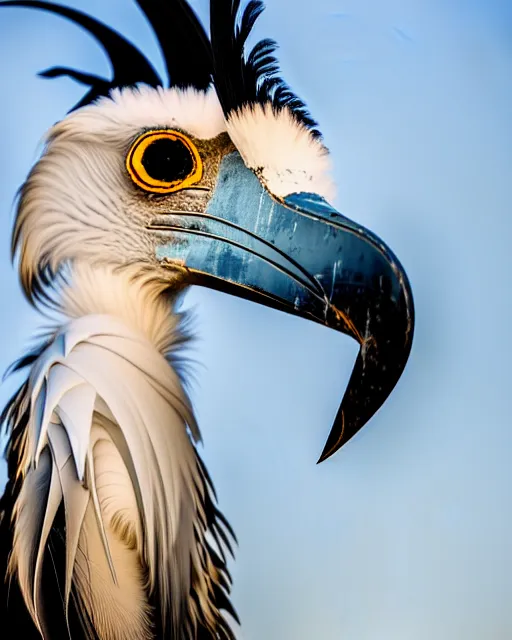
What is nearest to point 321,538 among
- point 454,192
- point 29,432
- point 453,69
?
point 29,432

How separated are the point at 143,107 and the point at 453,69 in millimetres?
556

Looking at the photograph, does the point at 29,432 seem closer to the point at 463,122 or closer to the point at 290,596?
the point at 290,596

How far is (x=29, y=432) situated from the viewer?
1.43 metres

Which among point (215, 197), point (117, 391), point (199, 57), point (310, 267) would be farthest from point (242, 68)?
point (117, 391)

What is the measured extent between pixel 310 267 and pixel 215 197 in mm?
190

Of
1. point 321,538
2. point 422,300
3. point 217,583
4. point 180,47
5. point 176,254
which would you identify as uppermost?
point 180,47

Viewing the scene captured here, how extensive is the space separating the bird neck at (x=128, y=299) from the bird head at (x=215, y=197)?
0.06 ft

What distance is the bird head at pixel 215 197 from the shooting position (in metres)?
1.40

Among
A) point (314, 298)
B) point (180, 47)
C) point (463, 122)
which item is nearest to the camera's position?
point (314, 298)

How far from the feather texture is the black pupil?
170 millimetres

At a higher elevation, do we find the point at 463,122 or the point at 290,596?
the point at 463,122

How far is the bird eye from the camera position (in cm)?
146

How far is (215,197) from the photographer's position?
1.45 m

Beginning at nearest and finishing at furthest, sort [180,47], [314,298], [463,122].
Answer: [314,298], [180,47], [463,122]
